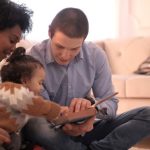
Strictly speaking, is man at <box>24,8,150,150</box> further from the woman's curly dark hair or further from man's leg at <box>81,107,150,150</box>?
the woman's curly dark hair

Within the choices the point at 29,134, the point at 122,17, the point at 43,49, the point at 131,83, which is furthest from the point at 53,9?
the point at 29,134

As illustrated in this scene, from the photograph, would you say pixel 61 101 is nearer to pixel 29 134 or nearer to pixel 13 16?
pixel 29 134

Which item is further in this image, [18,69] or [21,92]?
[18,69]

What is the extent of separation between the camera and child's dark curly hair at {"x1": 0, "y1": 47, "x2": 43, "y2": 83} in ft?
4.55

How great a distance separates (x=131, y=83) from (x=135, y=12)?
1606 millimetres

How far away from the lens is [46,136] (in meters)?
1.54

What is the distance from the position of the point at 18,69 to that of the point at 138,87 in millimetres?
1474

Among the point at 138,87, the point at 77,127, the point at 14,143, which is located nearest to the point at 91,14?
the point at 138,87

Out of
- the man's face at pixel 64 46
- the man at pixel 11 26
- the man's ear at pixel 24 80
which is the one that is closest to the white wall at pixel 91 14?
the man's face at pixel 64 46

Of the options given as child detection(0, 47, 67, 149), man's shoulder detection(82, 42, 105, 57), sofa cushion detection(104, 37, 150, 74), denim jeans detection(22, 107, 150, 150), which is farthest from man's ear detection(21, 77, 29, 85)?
sofa cushion detection(104, 37, 150, 74)

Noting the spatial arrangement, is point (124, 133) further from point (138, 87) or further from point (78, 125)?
point (138, 87)

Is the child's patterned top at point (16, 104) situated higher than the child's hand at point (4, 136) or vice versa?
the child's patterned top at point (16, 104)

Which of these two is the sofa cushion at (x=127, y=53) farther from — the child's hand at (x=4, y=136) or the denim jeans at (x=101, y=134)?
the child's hand at (x=4, y=136)

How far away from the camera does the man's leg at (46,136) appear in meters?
1.54
